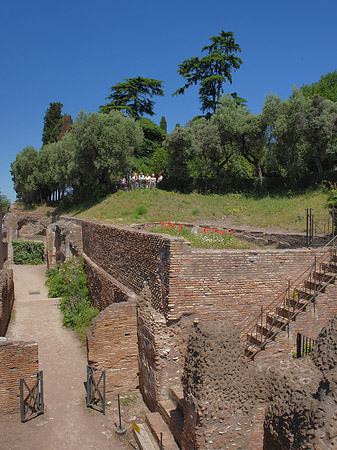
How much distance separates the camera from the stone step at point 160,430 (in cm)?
597

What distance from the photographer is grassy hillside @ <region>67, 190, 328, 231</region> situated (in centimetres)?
1745

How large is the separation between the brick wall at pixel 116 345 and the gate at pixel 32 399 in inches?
42.4

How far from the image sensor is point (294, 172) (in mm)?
22359

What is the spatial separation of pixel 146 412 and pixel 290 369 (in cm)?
436

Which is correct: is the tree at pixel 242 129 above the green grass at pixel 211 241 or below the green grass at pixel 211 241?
above

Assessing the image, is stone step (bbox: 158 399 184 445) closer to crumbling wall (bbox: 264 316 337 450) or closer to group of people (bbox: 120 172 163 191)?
crumbling wall (bbox: 264 316 337 450)

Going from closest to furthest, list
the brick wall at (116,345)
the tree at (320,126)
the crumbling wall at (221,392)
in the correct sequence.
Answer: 1. the crumbling wall at (221,392)
2. the brick wall at (116,345)
3. the tree at (320,126)

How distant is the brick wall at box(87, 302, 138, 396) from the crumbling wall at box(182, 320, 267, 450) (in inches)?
122

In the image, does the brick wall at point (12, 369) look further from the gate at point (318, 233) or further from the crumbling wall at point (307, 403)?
the gate at point (318, 233)

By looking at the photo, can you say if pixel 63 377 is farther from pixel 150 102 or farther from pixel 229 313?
pixel 150 102

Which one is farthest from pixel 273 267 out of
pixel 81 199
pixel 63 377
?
pixel 81 199

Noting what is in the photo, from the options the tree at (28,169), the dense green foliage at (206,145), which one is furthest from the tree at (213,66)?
the tree at (28,169)

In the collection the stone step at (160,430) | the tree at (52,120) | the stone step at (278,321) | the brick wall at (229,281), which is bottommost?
the stone step at (160,430)

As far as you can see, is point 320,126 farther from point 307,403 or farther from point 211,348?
point 307,403
